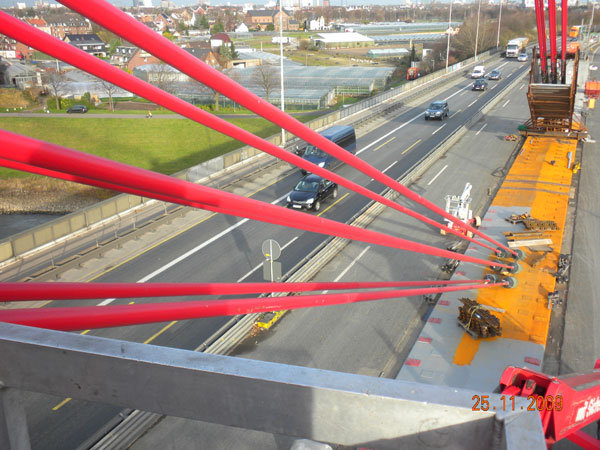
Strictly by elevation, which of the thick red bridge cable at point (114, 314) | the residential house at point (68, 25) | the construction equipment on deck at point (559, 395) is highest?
the residential house at point (68, 25)

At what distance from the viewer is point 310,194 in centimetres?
2414

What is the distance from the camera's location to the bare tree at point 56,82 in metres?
58.8

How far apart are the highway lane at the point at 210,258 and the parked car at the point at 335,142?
1069 mm

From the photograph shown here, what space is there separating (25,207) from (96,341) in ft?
106

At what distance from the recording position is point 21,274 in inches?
718

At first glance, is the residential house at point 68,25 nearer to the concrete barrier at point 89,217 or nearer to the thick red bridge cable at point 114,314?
the concrete barrier at point 89,217

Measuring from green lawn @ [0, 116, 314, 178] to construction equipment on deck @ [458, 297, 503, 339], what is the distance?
25104mm

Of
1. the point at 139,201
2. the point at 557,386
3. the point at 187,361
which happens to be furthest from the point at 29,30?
the point at 139,201

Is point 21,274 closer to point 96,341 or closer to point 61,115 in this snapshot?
point 96,341

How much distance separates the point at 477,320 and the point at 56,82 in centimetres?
5875

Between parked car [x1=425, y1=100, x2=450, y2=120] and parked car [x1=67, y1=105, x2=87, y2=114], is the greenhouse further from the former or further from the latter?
parked car [x1=425, y1=100, x2=450, y2=120]

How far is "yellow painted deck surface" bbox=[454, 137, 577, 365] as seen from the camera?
46.1 ft

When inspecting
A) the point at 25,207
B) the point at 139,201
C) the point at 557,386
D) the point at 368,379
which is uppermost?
the point at 368,379

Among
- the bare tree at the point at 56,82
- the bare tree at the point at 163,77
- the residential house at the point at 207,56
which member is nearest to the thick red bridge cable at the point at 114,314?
the bare tree at the point at 163,77
